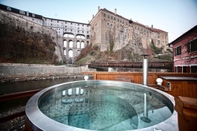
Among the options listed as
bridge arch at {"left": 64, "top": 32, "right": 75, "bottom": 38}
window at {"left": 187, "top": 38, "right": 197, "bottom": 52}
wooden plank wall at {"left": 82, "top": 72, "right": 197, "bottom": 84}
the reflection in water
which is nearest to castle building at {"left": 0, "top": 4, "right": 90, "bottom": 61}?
bridge arch at {"left": 64, "top": 32, "right": 75, "bottom": 38}

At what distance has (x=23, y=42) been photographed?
809cm

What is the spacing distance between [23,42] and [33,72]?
3.55 meters

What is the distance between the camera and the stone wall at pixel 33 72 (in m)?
6.57

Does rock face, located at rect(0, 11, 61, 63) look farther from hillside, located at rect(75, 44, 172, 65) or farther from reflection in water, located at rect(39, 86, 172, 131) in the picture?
reflection in water, located at rect(39, 86, 172, 131)

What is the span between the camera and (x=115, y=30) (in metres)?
10.5

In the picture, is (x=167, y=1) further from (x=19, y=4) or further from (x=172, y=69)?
(x=19, y=4)

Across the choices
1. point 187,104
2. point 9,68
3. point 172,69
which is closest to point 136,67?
point 172,69

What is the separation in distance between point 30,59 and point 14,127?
7.54 m

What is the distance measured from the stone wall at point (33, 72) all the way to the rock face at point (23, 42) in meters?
0.73

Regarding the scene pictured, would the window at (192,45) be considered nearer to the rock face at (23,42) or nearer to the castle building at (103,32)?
the castle building at (103,32)

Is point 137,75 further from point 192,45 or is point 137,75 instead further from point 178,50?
point 178,50

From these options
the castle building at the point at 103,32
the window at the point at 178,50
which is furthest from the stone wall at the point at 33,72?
the window at the point at 178,50

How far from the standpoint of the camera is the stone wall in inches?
259

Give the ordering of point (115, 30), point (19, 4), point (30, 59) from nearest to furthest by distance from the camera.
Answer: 1. point (19, 4)
2. point (30, 59)
3. point (115, 30)
